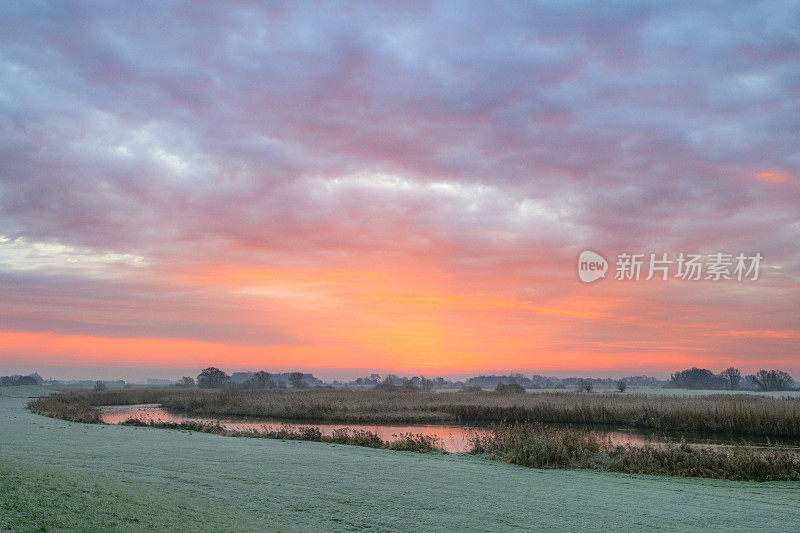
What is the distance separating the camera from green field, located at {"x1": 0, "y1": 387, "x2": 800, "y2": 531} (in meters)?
7.29

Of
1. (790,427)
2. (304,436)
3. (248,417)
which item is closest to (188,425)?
(304,436)

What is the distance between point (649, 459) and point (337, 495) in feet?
35.2

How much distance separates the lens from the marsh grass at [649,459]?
47.3 ft

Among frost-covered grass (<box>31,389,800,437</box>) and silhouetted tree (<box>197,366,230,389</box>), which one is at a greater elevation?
frost-covered grass (<box>31,389,800,437</box>)

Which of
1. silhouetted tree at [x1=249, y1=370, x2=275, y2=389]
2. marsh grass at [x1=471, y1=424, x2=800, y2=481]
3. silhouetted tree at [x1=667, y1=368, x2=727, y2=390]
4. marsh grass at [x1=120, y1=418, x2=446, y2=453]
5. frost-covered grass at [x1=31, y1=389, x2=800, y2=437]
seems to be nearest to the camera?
marsh grass at [x1=471, y1=424, x2=800, y2=481]

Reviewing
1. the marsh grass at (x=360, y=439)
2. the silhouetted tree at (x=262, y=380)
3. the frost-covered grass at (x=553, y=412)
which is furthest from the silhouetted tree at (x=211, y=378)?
the marsh grass at (x=360, y=439)

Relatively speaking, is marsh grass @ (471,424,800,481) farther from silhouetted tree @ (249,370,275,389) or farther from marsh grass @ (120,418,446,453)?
silhouetted tree @ (249,370,275,389)

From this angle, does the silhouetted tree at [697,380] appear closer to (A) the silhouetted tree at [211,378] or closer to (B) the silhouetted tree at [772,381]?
(B) the silhouetted tree at [772,381]

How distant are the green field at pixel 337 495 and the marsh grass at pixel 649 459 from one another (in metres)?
0.98

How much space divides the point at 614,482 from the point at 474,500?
505 cm

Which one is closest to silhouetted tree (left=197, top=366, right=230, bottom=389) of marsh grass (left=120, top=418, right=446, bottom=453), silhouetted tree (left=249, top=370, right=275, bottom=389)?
silhouetted tree (left=249, top=370, right=275, bottom=389)

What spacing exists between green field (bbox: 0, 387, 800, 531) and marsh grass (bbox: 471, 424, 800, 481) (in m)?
0.98

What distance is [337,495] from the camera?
31.4 ft

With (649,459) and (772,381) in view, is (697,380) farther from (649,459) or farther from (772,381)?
(649,459)
